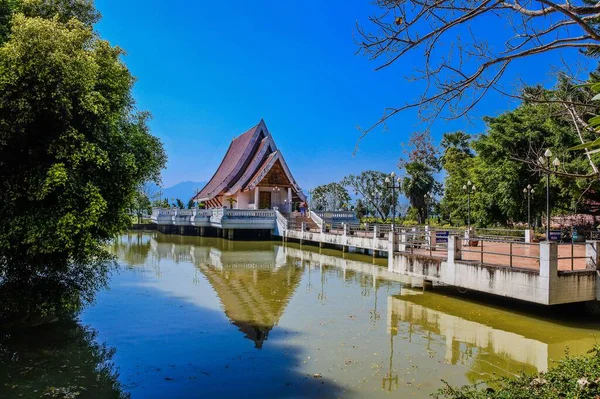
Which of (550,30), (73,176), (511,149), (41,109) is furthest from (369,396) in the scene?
(511,149)

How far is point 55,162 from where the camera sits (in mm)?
6621

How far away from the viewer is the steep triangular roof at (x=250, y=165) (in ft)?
113

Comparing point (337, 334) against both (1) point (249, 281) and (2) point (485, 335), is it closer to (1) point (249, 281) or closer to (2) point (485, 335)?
(2) point (485, 335)

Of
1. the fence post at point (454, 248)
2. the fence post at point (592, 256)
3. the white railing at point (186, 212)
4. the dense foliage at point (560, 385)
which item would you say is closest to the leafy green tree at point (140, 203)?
the dense foliage at point (560, 385)

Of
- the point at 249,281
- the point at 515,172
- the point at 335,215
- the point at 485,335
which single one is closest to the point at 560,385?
the point at 485,335

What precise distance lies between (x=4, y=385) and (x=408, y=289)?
969 centimetres

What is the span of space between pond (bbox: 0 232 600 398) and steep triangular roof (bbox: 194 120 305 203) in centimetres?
2208

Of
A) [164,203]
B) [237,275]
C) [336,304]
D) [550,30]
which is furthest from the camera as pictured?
[164,203]

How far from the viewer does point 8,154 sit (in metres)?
6.56

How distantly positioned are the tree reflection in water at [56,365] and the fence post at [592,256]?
8.79 meters

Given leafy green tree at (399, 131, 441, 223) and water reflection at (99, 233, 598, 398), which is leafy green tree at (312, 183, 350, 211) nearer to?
leafy green tree at (399, 131, 441, 223)

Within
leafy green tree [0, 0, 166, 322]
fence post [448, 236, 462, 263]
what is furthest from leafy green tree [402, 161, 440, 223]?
leafy green tree [0, 0, 166, 322]

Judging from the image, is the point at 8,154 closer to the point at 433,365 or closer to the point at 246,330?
the point at 246,330

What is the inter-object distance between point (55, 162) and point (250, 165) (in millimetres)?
29058
